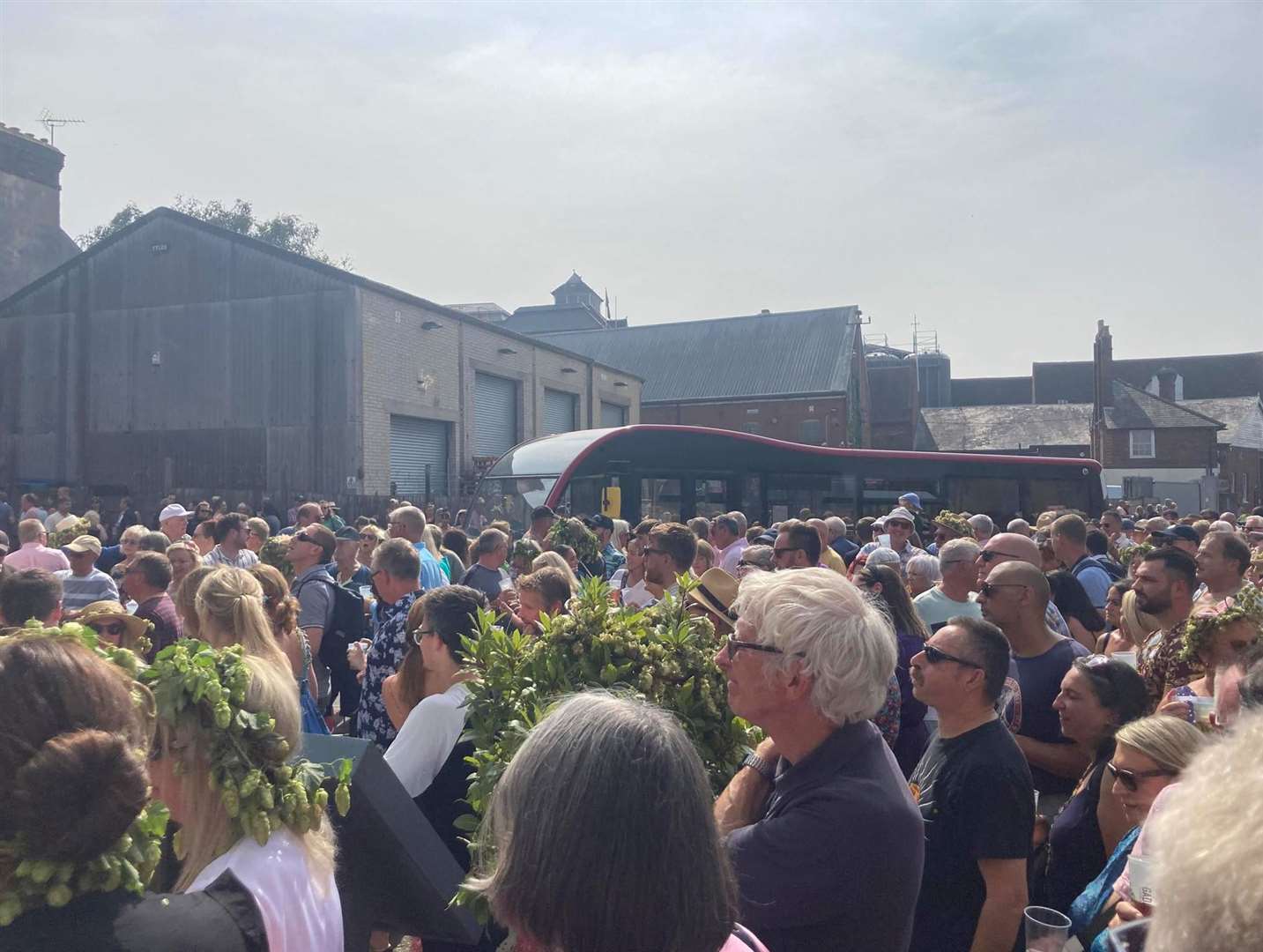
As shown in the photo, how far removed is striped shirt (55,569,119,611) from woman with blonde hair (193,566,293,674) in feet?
11.0

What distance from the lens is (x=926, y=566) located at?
7723 mm

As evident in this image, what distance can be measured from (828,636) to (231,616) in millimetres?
3082

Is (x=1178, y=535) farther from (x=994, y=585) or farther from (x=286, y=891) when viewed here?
(x=286, y=891)

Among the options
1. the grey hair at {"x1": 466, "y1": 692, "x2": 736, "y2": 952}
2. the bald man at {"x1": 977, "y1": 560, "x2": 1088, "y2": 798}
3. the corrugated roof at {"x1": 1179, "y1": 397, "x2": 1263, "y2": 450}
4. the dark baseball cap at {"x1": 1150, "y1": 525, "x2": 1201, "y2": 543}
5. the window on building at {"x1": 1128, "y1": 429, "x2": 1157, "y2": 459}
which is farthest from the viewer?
Result: the corrugated roof at {"x1": 1179, "y1": 397, "x2": 1263, "y2": 450}

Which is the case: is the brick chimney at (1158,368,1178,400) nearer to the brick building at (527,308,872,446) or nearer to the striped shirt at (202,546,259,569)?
the brick building at (527,308,872,446)

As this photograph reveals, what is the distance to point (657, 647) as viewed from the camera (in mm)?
3092

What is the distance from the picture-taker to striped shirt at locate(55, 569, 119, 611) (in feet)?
24.0

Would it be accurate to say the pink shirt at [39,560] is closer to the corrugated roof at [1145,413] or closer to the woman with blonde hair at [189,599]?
the woman with blonde hair at [189,599]

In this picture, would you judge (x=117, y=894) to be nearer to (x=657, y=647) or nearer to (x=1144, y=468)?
(x=657, y=647)

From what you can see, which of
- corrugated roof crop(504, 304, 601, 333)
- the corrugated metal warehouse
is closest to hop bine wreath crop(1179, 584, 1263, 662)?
the corrugated metal warehouse

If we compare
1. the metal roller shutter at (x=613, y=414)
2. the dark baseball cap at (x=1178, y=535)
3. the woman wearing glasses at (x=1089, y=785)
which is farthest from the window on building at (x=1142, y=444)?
the woman wearing glasses at (x=1089, y=785)

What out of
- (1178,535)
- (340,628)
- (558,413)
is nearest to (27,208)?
(558,413)

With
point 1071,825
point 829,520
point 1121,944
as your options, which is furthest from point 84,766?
point 829,520

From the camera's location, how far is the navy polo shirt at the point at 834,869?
2195 millimetres
